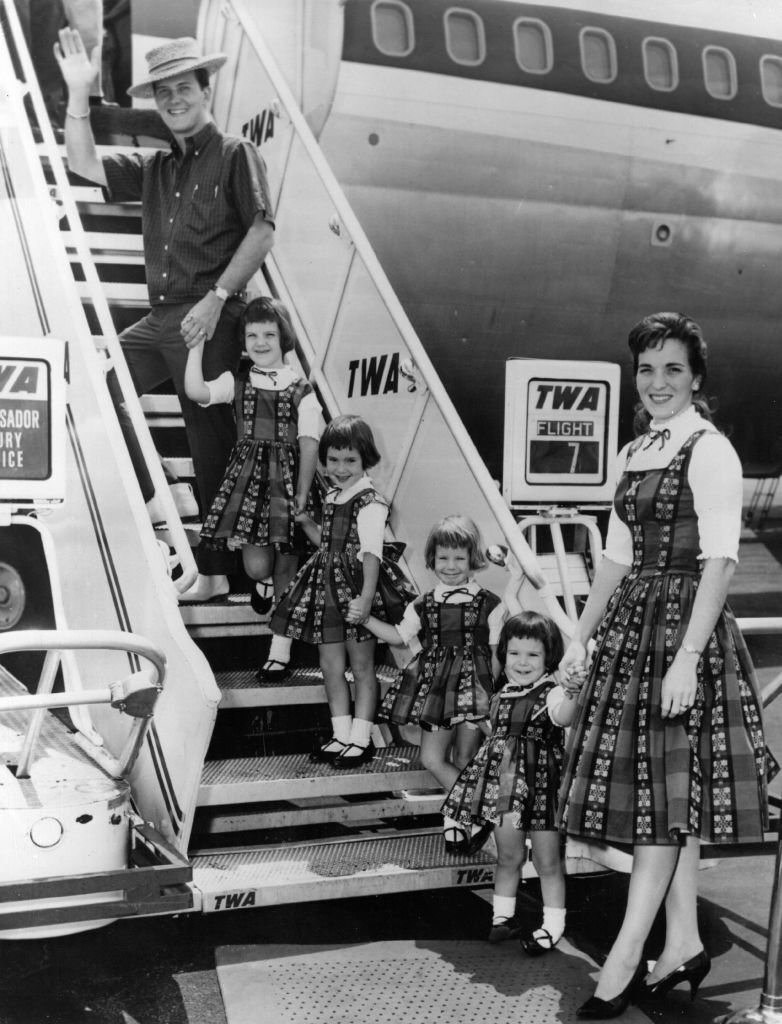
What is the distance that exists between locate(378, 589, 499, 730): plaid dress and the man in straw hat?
671 millimetres

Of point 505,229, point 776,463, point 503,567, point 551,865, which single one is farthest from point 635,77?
point 551,865

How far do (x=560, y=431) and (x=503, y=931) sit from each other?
4.74 ft

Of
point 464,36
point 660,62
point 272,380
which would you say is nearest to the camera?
point 272,380

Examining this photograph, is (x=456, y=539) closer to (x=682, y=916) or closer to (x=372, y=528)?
(x=372, y=528)

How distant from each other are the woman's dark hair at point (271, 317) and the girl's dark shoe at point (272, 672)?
90 cm

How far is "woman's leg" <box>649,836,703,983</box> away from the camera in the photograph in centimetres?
277

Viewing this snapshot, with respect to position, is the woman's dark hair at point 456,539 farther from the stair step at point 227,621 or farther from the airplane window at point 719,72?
the airplane window at point 719,72

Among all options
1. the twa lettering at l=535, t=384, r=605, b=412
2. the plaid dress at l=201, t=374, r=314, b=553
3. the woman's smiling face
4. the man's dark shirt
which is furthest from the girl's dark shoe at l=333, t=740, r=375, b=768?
the man's dark shirt

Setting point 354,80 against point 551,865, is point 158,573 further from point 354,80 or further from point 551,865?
point 354,80

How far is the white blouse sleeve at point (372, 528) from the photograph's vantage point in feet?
11.0

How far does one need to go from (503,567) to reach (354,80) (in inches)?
63.4

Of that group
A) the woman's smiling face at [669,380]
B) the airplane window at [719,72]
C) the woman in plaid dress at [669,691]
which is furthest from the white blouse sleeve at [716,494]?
the airplane window at [719,72]

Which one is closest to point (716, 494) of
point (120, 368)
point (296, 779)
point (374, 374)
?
point (296, 779)

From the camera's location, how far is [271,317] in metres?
3.47
